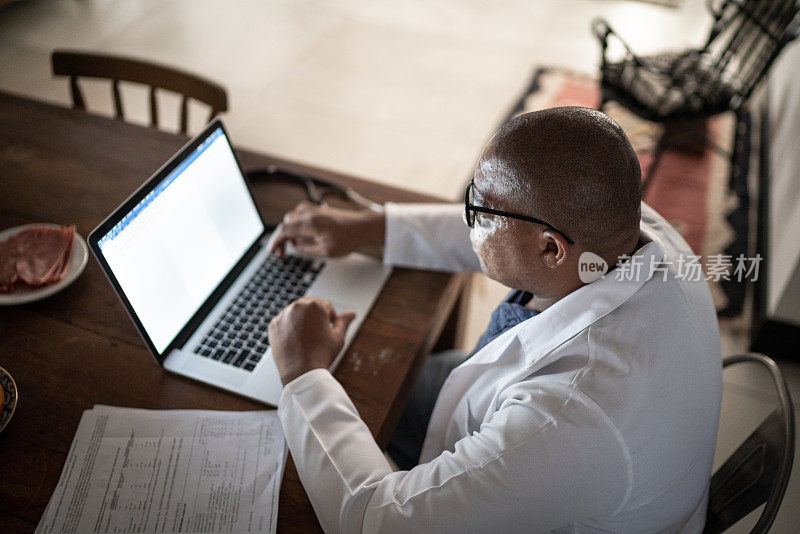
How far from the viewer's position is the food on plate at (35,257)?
1.14m

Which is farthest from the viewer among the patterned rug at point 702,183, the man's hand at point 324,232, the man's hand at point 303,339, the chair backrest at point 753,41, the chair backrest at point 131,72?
the patterned rug at point 702,183

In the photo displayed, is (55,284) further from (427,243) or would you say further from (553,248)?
Result: (553,248)

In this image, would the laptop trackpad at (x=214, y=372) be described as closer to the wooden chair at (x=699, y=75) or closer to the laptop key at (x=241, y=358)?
the laptop key at (x=241, y=358)

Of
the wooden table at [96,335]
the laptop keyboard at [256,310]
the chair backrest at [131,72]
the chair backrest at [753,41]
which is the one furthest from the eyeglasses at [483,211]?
the chair backrest at [753,41]

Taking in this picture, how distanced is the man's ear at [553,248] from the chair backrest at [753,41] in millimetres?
2064

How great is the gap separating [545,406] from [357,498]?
0.98ft

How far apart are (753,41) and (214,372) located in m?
2.75

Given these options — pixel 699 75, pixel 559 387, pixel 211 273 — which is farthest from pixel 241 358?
pixel 699 75

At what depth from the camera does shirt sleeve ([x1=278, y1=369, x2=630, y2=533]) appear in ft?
2.57

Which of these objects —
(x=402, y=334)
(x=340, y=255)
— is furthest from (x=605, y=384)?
(x=340, y=255)

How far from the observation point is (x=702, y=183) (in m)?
2.95

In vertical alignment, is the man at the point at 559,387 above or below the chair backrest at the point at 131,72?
above

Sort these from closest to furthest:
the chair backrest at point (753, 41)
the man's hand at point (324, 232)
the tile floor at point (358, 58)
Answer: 1. the man's hand at point (324, 232)
2. the chair backrest at point (753, 41)
3. the tile floor at point (358, 58)

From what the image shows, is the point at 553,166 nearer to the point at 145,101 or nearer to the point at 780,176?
the point at 780,176
